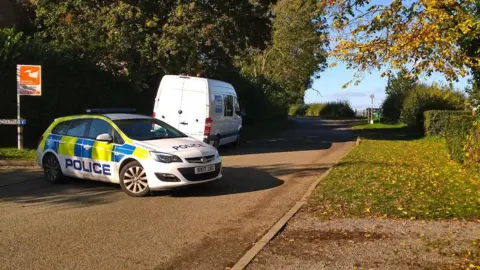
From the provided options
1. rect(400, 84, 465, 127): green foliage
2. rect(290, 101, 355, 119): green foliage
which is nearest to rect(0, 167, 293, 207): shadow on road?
rect(400, 84, 465, 127): green foliage

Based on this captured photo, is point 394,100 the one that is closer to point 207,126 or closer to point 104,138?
point 207,126

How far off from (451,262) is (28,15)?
1002 inches

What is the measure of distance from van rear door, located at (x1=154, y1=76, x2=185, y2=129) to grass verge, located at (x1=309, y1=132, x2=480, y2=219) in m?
5.52

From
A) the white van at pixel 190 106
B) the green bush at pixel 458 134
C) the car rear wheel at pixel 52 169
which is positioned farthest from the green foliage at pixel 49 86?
the green bush at pixel 458 134

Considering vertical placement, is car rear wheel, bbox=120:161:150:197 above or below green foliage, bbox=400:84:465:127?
below

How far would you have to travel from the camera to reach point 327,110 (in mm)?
70875

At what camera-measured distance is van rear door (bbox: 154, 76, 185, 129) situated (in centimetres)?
1598

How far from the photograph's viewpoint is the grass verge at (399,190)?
292 inches

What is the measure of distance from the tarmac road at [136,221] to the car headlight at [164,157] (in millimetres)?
691

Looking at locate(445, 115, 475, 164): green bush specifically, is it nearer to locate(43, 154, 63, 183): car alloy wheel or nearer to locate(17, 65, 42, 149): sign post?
locate(43, 154, 63, 183): car alloy wheel

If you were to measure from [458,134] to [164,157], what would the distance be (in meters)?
7.80

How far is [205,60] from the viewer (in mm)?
23016

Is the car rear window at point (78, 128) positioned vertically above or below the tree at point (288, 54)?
below

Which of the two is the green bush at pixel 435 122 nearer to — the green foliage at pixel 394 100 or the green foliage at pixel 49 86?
the green foliage at pixel 394 100
